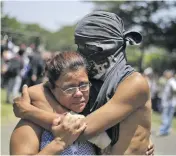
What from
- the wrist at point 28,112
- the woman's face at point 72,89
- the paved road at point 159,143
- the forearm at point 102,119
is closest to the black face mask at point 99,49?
the woman's face at point 72,89

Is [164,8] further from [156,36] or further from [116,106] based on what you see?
[116,106]

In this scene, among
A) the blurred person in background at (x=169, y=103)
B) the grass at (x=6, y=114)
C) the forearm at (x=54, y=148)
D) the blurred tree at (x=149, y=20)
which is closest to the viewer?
the forearm at (x=54, y=148)

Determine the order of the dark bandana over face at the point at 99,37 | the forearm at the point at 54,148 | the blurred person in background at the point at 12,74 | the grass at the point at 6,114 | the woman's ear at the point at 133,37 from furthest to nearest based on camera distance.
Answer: the blurred person in background at the point at 12,74 < the grass at the point at 6,114 < the woman's ear at the point at 133,37 < the dark bandana over face at the point at 99,37 < the forearm at the point at 54,148

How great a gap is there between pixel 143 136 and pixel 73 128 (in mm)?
381

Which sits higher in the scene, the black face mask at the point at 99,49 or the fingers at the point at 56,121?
the black face mask at the point at 99,49

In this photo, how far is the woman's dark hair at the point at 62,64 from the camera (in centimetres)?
186

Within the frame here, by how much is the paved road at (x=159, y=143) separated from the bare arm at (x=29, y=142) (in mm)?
4769

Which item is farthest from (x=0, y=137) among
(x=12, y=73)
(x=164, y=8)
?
(x=164, y=8)

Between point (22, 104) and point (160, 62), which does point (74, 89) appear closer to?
point (22, 104)

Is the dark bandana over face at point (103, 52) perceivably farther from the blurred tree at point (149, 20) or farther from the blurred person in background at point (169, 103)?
the blurred tree at point (149, 20)

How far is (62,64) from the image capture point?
1.86 m

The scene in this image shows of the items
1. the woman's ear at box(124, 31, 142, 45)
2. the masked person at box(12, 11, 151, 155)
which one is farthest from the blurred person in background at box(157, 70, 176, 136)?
the masked person at box(12, 11, 151, 155)

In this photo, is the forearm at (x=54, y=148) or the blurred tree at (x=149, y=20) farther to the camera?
the blurred tree at (x=149, y=20)

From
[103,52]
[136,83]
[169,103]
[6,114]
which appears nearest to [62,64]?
[103,52]
